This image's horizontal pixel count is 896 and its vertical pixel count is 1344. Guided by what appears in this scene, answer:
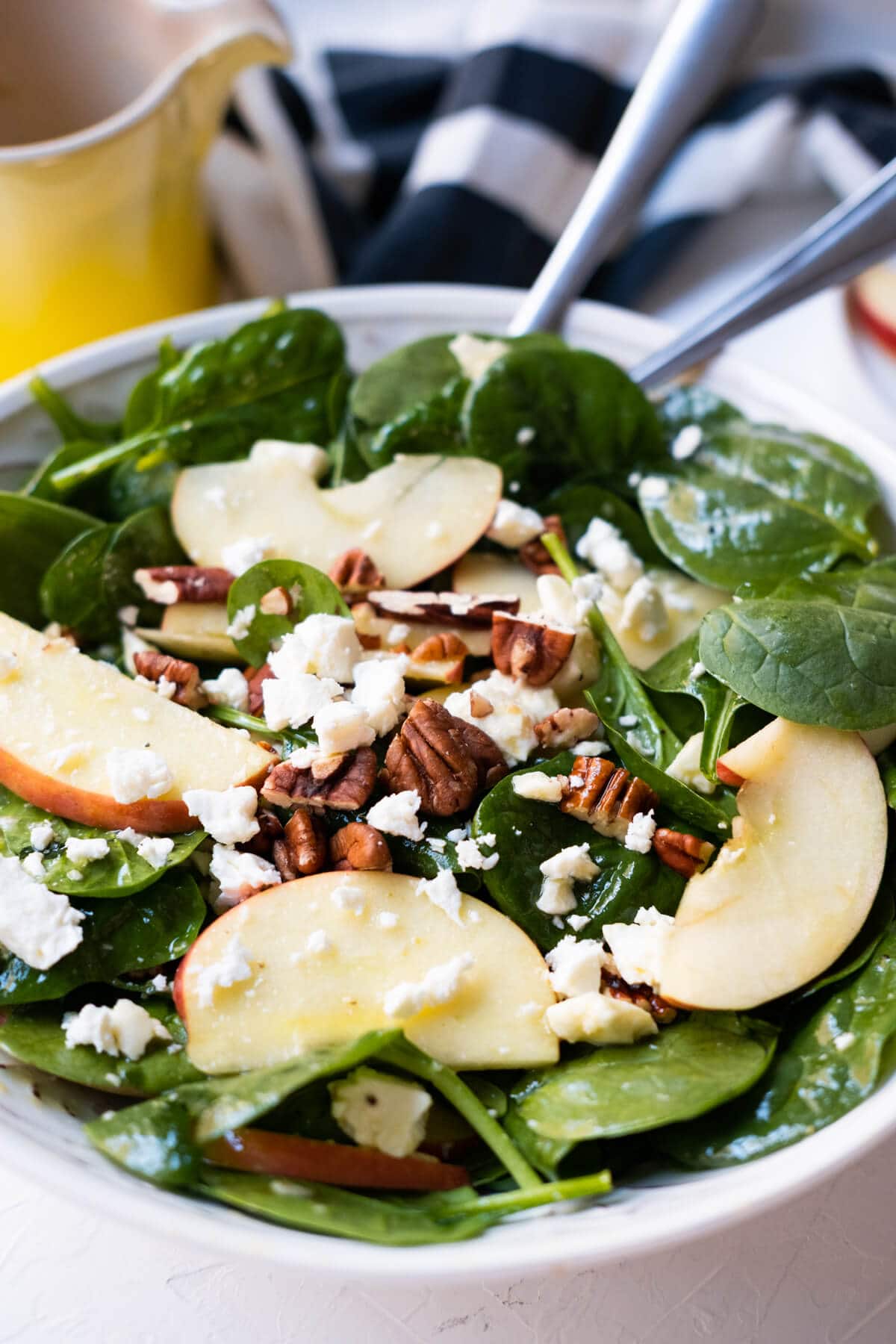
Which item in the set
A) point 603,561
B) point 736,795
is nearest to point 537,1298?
point 736,795

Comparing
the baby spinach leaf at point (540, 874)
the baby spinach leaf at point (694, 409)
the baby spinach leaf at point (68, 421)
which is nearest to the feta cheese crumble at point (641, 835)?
the baby spinach leaf at point (540, 874)

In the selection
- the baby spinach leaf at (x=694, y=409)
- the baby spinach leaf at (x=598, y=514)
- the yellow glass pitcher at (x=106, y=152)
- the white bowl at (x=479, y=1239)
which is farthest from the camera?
the yellow glass pitcher at (x=106, y=152)

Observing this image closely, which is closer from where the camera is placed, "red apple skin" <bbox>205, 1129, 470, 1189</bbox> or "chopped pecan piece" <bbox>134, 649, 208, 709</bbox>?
"red apple skin" <bbox>205, 1129, 470, 1189</bbox>

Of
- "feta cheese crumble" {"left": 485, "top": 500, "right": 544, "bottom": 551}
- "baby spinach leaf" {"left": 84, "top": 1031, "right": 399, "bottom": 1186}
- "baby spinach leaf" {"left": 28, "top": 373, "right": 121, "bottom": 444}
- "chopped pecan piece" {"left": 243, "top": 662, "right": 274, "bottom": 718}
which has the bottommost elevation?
"baby spinach leaf" {"left": 84, "top": 1031, "right": 399, "bottom": 1186}

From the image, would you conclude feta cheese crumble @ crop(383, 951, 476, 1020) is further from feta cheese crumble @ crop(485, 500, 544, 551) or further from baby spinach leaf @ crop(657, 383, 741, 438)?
baby spinach leaf @ crop(657, 383, 741, 438)

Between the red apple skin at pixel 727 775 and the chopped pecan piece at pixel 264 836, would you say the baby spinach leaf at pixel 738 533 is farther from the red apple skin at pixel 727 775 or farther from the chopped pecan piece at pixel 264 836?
the chopped pecan piece at pixel 264 836

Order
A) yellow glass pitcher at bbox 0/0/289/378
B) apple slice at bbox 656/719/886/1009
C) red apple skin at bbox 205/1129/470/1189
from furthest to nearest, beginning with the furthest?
yellow glass pitcher at bbox 0/0/289/378
apple slice at bbox 656/719/886/1009
red apple skin at bbox 205/1129/470/1189

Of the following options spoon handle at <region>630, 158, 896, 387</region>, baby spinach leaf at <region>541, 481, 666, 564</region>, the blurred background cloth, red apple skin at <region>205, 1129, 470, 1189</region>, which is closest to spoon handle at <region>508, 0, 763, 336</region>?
spoon handle at <region>630, 158, 896, 387</region>
